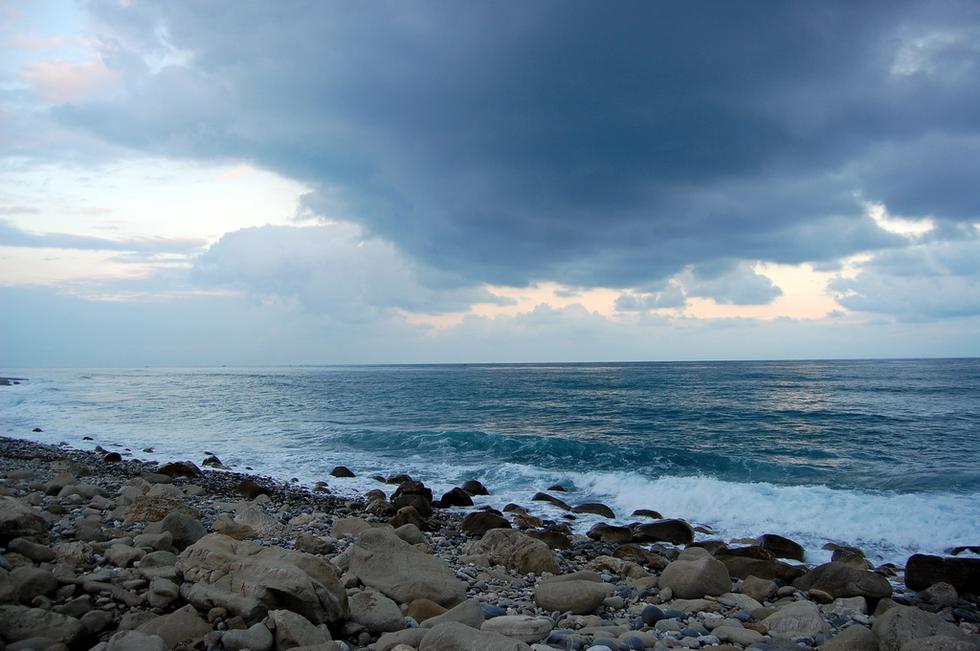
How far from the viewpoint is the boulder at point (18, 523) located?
651 centimetres

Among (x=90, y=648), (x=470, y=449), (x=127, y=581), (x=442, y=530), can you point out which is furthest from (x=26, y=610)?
(x=470, y=449)

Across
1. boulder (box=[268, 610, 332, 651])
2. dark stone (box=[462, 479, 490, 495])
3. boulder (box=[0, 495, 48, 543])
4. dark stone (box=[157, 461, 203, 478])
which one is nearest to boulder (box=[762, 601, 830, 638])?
boulder (box=[268, 610, 332, 651])

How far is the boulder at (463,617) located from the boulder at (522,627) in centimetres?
11

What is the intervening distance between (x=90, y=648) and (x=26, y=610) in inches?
26.4

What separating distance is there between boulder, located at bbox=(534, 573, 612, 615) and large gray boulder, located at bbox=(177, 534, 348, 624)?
2.48 meters

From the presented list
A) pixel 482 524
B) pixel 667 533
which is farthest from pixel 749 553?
pixel 482 524

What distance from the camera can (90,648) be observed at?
14.5 feet

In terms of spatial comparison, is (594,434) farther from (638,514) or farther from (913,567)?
(913,567)

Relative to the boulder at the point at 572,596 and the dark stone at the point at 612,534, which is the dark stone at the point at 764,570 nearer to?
the dark stone at the point at 612,534

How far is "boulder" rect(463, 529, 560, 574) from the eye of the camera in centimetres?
853

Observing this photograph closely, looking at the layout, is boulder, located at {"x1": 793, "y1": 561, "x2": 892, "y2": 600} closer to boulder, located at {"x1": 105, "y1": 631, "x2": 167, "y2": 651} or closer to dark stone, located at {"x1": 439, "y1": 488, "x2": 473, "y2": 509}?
dark stone, located at {"x1": 439, "y1": 488, "x2": 473, "y2": 509}

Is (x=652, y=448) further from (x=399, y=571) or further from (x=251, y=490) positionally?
(x=399, y=571)

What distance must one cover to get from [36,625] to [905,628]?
791cm

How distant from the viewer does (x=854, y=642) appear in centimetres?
538
